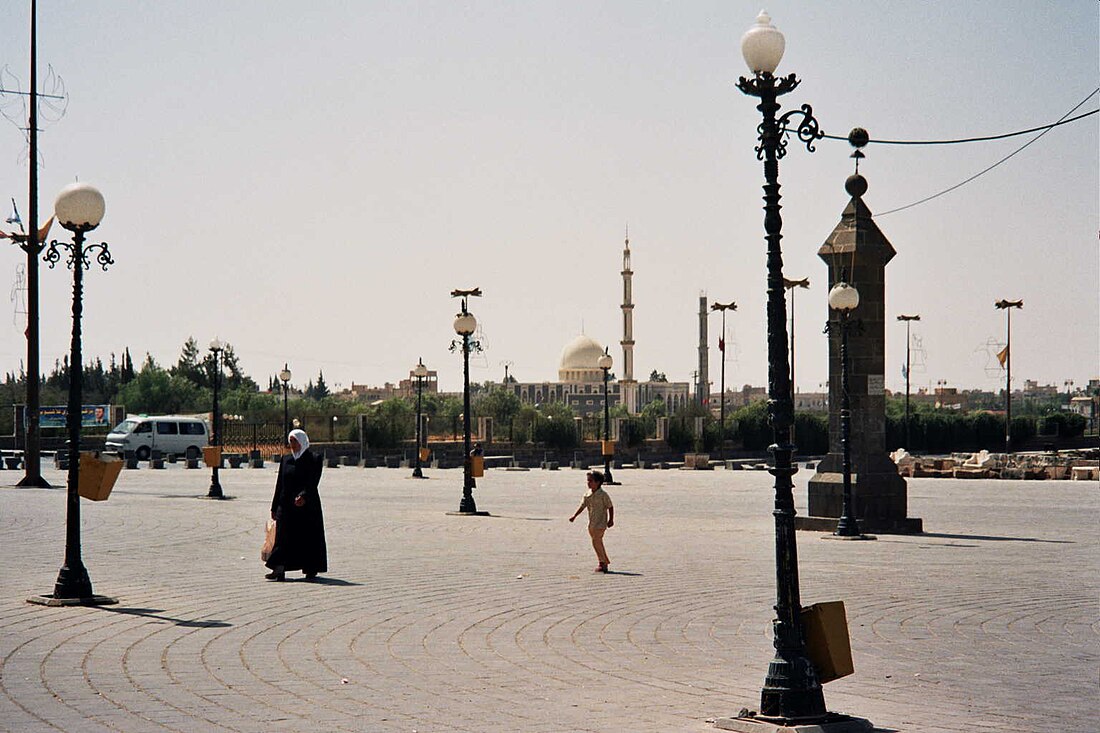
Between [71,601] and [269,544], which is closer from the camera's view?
[71,601]

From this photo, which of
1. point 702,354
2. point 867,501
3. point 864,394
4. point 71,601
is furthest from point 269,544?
point 702,354

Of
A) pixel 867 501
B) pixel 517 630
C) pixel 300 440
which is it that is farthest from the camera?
pixel 867 501

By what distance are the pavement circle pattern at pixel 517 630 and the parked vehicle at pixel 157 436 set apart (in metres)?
29.5

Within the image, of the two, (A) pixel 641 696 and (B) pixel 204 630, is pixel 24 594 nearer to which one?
(B) pixel 204 630

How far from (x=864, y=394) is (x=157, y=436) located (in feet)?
115

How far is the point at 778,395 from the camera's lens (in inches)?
294

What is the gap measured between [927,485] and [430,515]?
1755 centimetres

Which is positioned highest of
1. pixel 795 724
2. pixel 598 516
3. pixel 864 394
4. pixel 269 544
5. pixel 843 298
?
pixel 843 298

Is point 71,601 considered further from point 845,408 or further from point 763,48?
point 845,408

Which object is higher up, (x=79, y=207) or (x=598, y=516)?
(x=79, y=207)

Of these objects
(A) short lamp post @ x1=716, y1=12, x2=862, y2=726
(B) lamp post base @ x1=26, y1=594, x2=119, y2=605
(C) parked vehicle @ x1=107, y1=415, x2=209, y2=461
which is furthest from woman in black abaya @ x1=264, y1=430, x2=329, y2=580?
(C) parked vehicle @ x1=107, y1=415, x2=209, y2=461

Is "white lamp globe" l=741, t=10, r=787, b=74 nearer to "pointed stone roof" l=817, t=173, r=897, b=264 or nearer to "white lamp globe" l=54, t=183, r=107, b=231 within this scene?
"white lamp globe" l=54, t=183, r=107, b=231

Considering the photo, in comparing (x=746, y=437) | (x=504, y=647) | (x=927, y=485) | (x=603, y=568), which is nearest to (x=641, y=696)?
(x=504, y=647)

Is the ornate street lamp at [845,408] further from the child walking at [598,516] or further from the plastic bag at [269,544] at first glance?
the plastic bag at [269,544]
